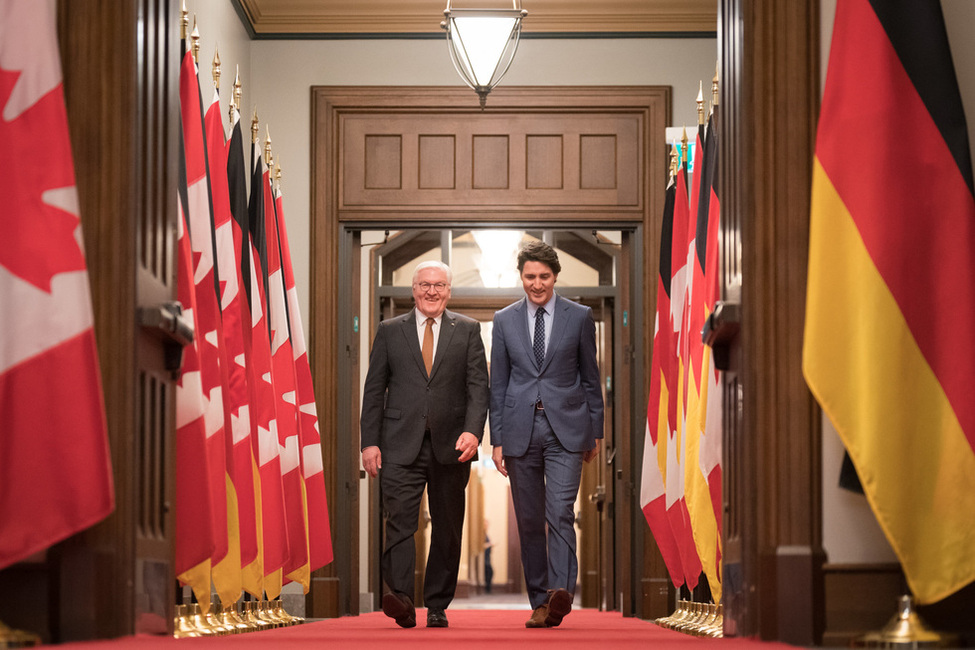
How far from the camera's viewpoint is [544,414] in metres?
5.54

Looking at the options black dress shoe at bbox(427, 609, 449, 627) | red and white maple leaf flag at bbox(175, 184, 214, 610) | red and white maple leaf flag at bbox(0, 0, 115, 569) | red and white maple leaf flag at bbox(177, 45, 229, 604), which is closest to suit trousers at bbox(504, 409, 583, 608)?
black dress shoe at bbox(427, 609, 449, 627)

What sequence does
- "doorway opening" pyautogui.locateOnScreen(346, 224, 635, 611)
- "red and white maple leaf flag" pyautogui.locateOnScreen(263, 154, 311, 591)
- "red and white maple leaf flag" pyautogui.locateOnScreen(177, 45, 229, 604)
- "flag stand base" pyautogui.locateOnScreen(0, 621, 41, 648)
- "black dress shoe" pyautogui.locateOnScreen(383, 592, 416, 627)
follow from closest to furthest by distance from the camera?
"flag stand base" pyautogui.locateOnScreen(0, 621, 41, 648)
"red and white maple leaf flag" pyautogui.locateOnScreen(177, 45, 229, 604)
"black dress shoe" pyautogui.locateOnScreen(383, 592, 416, 627)
"red and white maple leaf flag" pyautogui.locateOnScreen(263, 154, 311, 591)
"doorway opening" pyautogui.locateOnScreen(346, 224, 635, 611)

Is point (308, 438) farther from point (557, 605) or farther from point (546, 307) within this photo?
point (557, 605)

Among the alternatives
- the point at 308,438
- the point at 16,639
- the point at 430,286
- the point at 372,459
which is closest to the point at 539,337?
the point at 430,286

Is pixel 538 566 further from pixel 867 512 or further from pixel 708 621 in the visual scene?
pixel 867 512

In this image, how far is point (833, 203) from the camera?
297 cm

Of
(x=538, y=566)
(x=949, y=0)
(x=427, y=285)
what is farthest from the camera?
(x=427, y=285)

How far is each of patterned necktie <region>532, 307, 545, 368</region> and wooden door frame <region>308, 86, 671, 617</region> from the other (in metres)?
2.60

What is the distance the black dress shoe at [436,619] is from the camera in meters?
5.52

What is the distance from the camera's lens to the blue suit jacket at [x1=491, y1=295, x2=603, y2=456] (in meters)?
5.51

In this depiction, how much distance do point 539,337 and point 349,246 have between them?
9.88 ft

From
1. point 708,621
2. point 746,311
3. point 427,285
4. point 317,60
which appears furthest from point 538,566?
point 317,60

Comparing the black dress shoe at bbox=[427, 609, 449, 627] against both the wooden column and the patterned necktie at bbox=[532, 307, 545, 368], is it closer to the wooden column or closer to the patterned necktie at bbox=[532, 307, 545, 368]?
the patterned necktie at bbox=[532, 307, 545, 368]

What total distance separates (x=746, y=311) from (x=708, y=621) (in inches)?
95.3
